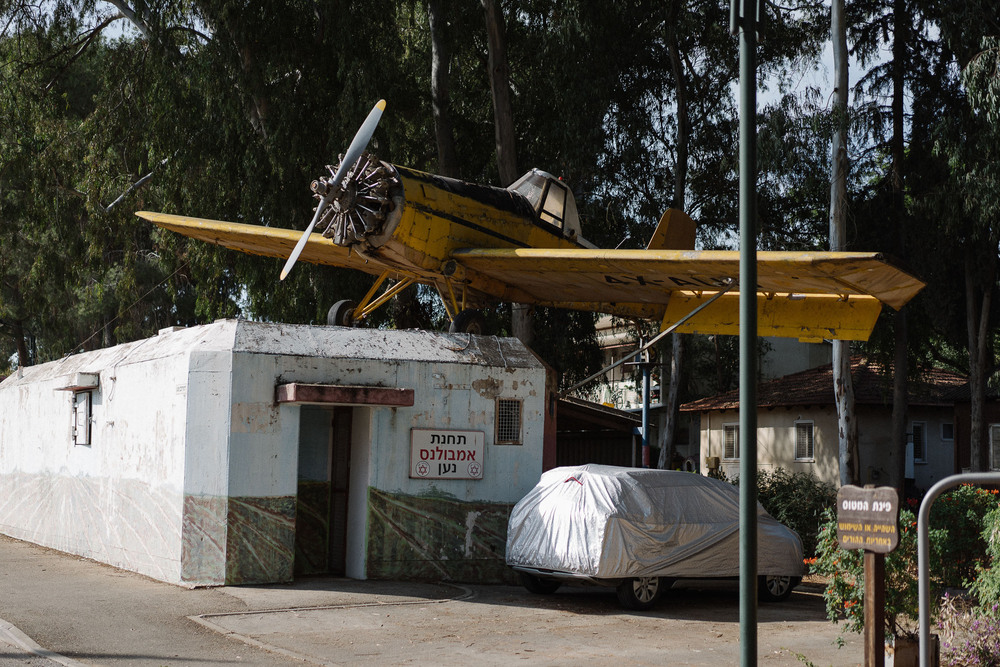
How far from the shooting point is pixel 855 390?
1020 inches

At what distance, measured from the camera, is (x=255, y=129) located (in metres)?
22.4

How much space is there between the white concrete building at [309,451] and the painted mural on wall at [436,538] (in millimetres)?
16

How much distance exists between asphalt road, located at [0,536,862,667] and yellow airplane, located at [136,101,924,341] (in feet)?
13.5

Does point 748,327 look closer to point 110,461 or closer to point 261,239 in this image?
point 110,461

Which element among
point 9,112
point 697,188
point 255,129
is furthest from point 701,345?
point 9,112

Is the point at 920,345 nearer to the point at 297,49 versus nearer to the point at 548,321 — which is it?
the point at 548,321

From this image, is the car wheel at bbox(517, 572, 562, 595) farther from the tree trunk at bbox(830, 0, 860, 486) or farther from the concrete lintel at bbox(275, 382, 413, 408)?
the tree trunk at bbox(830, 0, 860, 486)

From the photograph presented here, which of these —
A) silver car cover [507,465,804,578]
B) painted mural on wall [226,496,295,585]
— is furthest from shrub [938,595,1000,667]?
painted mural on wall [226,496,295,585]

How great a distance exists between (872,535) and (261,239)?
14.0 m

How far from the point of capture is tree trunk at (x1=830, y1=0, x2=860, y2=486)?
17.9 m

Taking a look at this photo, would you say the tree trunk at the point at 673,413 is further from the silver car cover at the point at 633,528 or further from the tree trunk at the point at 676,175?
the silver car cover at the point at 633,528

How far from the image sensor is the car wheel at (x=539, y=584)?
11.6 m

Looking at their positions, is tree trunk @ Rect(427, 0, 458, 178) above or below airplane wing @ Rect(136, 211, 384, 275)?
above

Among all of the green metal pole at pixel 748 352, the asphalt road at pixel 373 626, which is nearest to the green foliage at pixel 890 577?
the asphalt road at pixel 373 626
